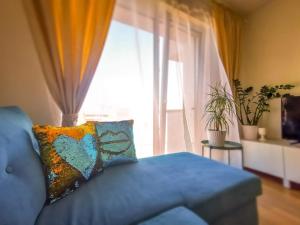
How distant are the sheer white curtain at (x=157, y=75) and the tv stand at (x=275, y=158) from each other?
2.41ft

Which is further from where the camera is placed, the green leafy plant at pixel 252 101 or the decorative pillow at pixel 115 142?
the green leafy plant at pixel 252 101

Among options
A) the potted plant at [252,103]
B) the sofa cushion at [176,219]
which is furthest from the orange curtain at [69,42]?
the potted plant at [252,103]

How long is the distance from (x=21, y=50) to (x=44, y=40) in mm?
182

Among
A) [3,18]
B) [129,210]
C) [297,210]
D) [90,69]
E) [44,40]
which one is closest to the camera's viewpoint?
[129,210]

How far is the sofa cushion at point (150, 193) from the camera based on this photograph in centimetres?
85

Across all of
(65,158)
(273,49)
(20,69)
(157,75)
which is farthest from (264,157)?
(20,69)

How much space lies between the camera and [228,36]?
112 inches

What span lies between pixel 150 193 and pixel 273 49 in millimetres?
2853

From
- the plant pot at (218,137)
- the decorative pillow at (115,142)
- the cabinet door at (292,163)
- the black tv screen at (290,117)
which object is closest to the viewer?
the decorative pillow at (115,142)

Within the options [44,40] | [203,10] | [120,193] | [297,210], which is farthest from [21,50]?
[297,210]

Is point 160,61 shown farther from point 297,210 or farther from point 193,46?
point 297,210

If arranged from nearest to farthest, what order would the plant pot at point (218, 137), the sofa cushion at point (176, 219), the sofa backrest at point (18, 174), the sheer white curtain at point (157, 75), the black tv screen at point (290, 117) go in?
the sofa backrest at point (18, 174), the sofa cushion at point (176, 219), the sheer white curtain at point (157, 75), the plant pot at point (218, 137), the black tv screen at point (290, 117)

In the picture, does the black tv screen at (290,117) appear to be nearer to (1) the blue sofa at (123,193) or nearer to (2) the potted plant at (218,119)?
(2) the potted plant at (218,119)

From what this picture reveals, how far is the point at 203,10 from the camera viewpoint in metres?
2.55
